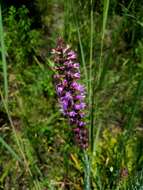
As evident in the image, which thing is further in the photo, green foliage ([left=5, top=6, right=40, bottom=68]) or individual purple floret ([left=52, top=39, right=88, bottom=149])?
green foliage ([left=5, top=6, right=40, bottom=68])

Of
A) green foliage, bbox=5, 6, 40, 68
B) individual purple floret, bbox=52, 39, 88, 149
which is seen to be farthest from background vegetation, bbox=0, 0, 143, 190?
individual purple floret, bbox=52, 39, 88, 149

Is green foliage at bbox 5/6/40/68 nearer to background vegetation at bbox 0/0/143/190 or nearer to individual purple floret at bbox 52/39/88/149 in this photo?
background vegetation at bbox 0/0/143/190

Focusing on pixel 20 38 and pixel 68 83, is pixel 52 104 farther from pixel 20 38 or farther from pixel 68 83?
pixel 68 83

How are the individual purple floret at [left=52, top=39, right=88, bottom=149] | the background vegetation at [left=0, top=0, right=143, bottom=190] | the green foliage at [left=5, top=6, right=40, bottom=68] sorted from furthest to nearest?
the green foliage at [left=5, top=6, right=40, bottom=68]
the background vegetation at [left=0, top=0, right=143, bottom=190]
the individual purple floret at [left=52, top=39, right=88, bottom=149]

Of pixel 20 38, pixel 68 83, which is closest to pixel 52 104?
pixel 20 38

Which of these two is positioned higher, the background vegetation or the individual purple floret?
the individual purple floret

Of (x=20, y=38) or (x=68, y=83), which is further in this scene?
(x=20, y=38)

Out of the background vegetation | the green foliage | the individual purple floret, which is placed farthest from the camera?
the green foliage

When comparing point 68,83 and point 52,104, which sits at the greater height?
point 68,83

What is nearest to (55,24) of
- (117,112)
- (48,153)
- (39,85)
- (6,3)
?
(6,3)
